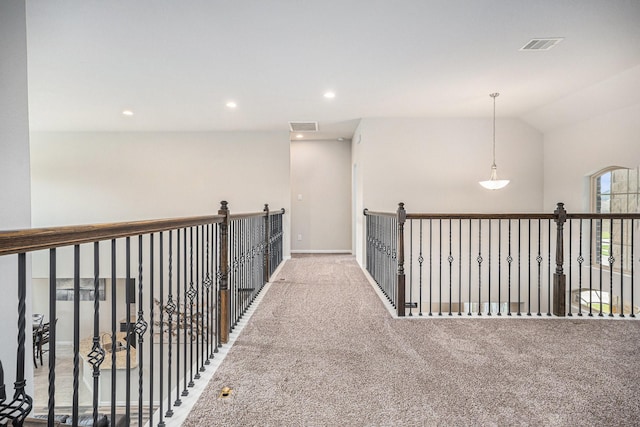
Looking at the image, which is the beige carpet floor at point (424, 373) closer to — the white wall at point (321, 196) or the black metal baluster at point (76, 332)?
the black metal baluster at point (76, 332)

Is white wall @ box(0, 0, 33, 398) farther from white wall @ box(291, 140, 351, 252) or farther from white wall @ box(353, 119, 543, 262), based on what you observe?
white wall @ box(291, 140, 351, 252)

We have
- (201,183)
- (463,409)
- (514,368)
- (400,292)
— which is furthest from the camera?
(201,183)

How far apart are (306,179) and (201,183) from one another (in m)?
2.36

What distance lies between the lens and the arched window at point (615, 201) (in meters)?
4.83

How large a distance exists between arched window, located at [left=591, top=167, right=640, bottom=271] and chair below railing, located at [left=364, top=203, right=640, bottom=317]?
2 cm

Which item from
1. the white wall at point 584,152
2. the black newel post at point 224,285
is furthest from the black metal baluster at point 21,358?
the white wall at point 584,152

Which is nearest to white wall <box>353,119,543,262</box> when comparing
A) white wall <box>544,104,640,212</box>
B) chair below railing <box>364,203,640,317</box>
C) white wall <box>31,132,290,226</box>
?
white wall <box>544,104,640,212</box>

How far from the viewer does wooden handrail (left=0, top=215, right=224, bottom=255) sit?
0.85 meters

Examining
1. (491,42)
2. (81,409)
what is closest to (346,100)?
(491,42)

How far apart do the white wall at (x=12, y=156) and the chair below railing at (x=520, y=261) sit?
8.78ft

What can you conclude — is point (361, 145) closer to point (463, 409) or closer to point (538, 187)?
point (538, 187)

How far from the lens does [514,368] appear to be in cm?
222

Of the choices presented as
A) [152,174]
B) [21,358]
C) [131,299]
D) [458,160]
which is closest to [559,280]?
[458,160]

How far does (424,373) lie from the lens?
85.5 inches
